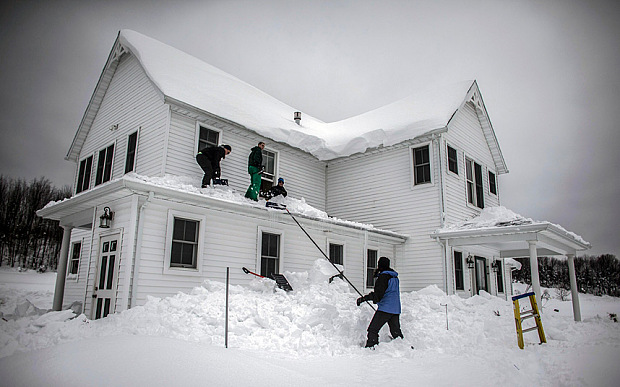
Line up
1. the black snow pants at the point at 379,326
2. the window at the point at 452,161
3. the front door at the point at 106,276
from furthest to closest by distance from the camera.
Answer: the window at the point at 452,161
the front door at the point at 106,276
the black snow pants at the point at 379,326

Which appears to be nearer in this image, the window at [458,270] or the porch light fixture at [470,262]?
the window at [458,270]

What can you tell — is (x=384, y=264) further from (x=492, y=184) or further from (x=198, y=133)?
(x=492, y=184)

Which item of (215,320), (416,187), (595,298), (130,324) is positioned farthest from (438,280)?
(595,298)

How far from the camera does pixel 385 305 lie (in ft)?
25.3

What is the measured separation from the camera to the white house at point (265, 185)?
10.4m

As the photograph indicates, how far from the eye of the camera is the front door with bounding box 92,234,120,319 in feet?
32.7

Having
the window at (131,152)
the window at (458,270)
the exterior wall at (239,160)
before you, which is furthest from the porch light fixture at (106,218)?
the window at (458,270)

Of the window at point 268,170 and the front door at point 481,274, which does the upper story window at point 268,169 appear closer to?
the window at point 268,170

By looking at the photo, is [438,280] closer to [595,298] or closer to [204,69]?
[204,69]

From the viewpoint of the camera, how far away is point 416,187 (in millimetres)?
16156

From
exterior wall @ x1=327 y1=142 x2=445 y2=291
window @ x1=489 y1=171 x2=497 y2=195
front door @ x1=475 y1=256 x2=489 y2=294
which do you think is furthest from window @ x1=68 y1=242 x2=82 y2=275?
window @ x1=489 y1=171 x2=497 y2=195

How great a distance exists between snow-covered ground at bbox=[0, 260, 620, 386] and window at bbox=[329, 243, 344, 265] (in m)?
3.41

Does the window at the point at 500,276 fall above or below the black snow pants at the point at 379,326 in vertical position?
above

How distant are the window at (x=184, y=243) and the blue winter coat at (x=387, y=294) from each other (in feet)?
17.4
